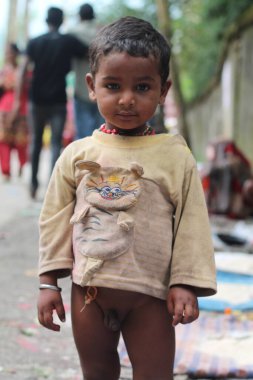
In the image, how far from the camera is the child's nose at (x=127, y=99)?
227 cm

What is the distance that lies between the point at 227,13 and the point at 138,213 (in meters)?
12.2

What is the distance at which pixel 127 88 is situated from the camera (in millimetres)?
2279

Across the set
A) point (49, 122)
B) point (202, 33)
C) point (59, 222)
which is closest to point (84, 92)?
point (49, 122)

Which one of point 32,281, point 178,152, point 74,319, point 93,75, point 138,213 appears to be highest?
point 93,75

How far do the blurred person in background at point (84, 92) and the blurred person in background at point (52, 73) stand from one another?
11 centimetres

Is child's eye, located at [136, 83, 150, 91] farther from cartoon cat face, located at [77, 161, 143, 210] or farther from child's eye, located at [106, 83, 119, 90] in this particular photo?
cartoon cat face, located at [77, 161, 143, 210]

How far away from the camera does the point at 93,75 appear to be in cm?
241

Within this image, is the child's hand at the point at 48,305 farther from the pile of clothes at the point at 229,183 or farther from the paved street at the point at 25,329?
the pile of clothes at the point at 229,183

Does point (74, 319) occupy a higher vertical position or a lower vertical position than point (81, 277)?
lower

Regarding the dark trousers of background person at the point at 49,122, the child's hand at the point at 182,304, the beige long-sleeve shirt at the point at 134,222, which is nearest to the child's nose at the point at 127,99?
the beige long-sleeve shirt at the point at 134,222

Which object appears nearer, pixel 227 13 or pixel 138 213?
pixel 138 213

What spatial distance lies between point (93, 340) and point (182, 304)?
333mm

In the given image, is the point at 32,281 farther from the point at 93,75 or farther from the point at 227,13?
the point at 227,13

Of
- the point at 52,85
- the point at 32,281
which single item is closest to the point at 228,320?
the point at 32,281
